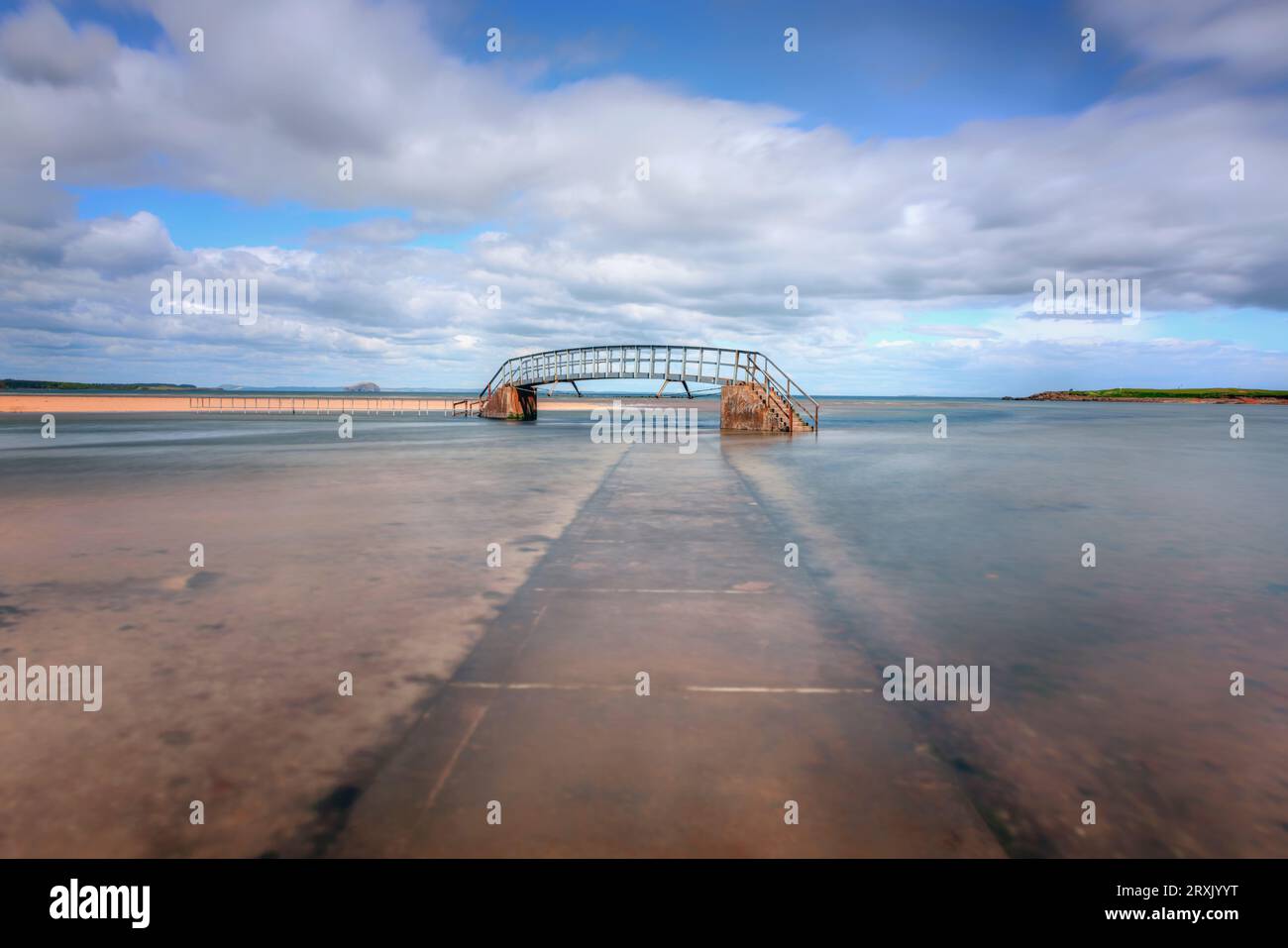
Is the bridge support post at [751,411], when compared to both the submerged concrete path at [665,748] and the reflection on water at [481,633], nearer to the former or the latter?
the reflection on water at [481,633]

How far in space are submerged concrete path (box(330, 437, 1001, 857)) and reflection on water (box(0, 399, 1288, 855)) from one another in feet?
0.67

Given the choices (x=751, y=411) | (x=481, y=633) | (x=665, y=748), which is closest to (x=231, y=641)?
(x=481, y=633)

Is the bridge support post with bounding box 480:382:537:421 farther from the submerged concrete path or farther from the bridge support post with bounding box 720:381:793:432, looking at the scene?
the submerged concrete path

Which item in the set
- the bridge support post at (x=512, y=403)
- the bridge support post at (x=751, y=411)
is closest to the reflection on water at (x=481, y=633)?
the bridge support post at (x=751, y=411)

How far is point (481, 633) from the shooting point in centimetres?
521

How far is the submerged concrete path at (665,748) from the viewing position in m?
2.79

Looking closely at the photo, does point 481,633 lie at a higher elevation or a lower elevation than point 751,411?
lower

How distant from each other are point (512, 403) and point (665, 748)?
138ft

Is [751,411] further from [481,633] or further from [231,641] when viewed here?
[231,641]

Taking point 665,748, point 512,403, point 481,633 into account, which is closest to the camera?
point 665,748

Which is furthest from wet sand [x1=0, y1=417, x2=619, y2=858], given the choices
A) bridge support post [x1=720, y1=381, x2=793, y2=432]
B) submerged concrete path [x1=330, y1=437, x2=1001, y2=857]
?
bridge support post [x1=720, y1=381, x2=793, y2=432]

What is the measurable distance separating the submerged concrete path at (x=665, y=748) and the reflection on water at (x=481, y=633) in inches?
8.1
